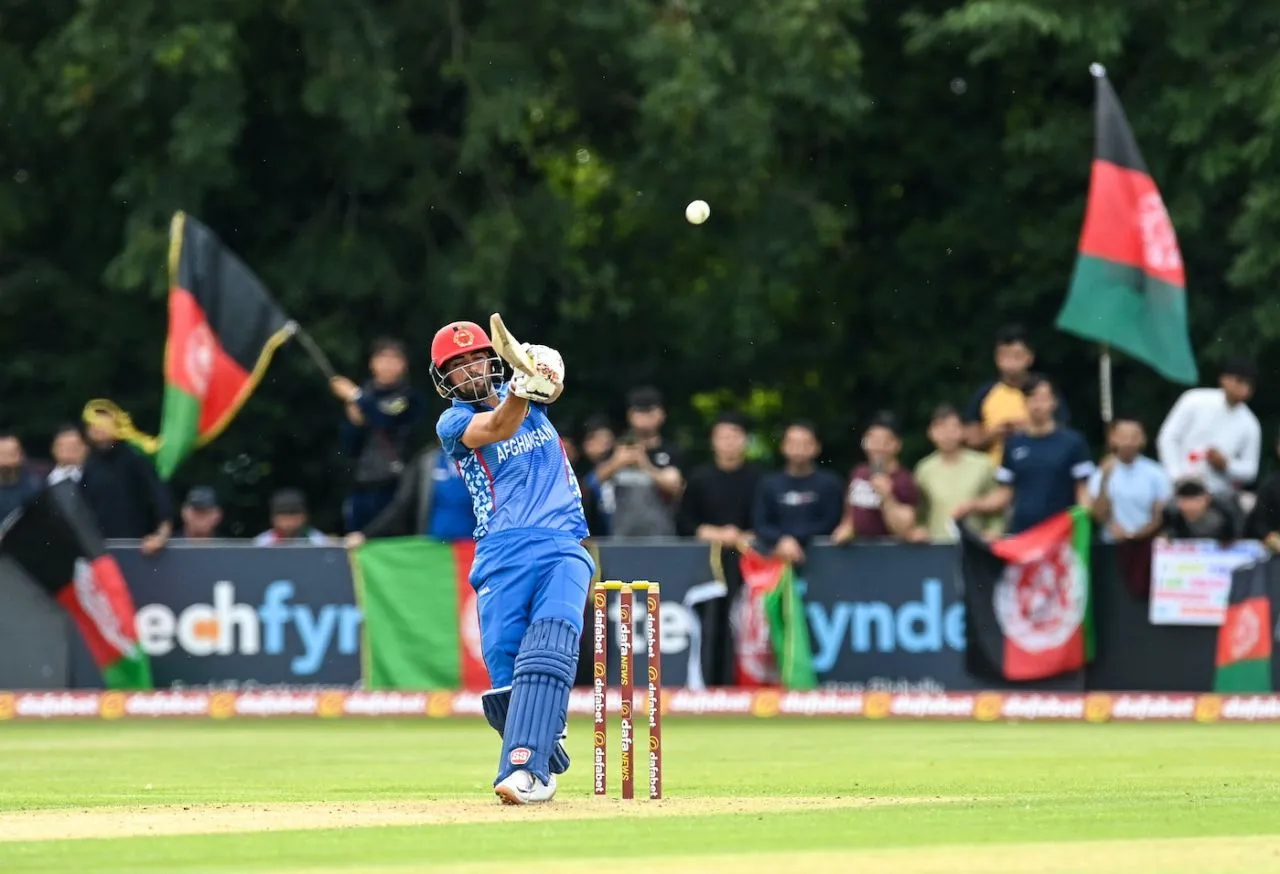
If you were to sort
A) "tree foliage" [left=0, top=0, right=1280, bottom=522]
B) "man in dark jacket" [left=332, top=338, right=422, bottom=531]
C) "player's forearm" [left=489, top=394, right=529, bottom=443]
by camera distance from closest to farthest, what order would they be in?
"player's forearm" [left=489, top=394, right=529, bottom=443], "man in dark jacket" [left=332, top=338, right=422, bottom=531], "tree foliage" [left=0, top=0, right=1280, bottom=522]

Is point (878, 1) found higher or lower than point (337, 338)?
higher

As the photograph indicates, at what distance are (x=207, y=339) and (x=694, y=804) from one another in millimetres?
10520

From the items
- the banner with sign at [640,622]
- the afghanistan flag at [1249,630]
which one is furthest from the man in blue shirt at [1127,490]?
the afghanistan flag at [1249,630]

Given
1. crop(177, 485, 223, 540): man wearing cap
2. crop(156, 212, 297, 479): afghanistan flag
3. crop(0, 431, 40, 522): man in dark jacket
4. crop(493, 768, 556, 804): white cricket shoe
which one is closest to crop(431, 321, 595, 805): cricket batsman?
crop(493, 768, 556, 804): white cricket shoe

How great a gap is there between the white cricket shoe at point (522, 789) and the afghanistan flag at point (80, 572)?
30.7 ft

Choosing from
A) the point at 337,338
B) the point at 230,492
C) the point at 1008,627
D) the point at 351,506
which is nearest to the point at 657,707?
the point at 1008,627

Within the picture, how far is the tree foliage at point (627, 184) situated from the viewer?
22688 mm

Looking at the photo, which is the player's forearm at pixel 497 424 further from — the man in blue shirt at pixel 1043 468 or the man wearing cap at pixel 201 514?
the man wearing cap at pixel 201 514

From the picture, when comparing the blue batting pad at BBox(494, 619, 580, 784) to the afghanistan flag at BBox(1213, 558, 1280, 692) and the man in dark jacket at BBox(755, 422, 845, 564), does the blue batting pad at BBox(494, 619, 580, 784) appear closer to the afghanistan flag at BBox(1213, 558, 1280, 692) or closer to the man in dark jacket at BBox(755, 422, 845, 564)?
the man in dark jacket at BBox(755, 422, 845, 564)

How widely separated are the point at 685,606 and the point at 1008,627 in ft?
8.06

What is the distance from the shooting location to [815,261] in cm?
2417

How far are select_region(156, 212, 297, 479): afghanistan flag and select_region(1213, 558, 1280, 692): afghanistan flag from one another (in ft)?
25.3

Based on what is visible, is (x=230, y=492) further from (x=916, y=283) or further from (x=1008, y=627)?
(x=1008, y=627)

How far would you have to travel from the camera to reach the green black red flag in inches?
789
